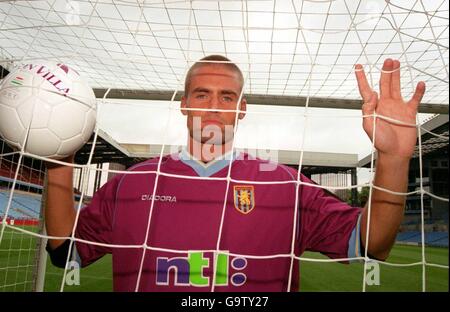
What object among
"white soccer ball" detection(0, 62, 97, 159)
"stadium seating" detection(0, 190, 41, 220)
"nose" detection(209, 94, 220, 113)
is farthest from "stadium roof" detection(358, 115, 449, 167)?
"stadium seating" detection(0, 190, 41, 220)

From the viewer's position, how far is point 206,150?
1545 millimetres

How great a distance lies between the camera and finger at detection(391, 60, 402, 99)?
4.06 ft

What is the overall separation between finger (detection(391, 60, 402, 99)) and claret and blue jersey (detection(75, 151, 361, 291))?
442 mm

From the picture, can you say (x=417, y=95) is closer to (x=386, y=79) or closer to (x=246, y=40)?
(x=386, y=79)

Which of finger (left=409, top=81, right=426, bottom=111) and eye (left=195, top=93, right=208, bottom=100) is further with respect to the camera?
eye (left=195, top=93, right=208, bottom=100)

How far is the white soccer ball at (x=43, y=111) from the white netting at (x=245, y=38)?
76 centimetres

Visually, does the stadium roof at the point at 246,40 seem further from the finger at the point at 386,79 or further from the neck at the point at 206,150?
the finger at the point at 386,79

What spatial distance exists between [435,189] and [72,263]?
20.5 metres

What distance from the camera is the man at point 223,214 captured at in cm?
122

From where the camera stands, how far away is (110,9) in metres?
2.44

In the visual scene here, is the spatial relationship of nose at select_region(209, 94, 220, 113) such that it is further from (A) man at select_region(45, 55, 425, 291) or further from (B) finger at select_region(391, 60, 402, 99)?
(B) finger at select_region(391, 60, 402, 99)

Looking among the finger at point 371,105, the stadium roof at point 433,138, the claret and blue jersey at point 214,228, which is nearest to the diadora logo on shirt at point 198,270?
the claret and blue jersey at point 214,228

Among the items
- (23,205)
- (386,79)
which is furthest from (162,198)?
(23,205)
